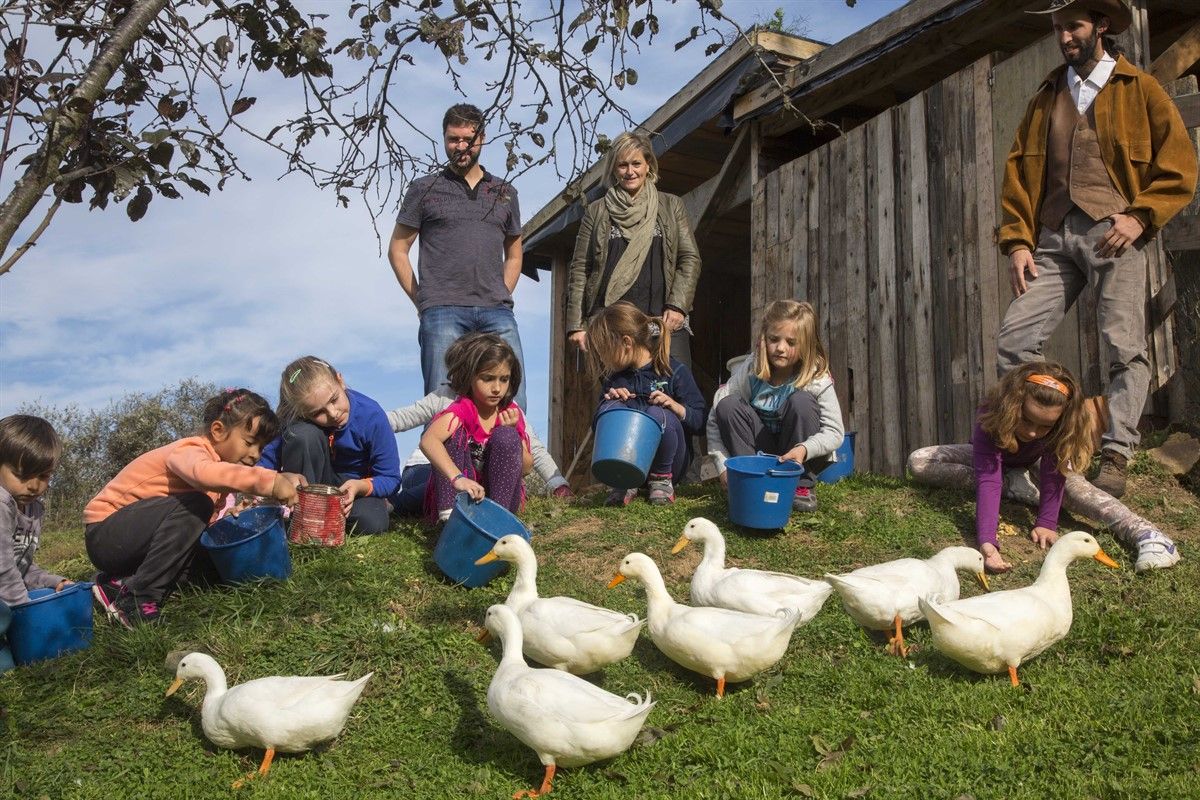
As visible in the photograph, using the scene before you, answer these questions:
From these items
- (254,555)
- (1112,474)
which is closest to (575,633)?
(254,555)

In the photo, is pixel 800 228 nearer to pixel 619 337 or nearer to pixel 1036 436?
pixel 619 337

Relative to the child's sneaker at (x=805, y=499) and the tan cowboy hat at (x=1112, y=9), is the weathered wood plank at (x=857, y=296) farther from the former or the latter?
the tan cowboy hat at (x=1112, y=9)

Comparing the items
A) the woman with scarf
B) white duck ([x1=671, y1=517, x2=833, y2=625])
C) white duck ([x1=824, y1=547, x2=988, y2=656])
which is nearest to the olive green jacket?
the woman with scarf

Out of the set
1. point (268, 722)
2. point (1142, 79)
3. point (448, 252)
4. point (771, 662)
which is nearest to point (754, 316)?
point (448, 252)

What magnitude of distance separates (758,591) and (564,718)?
1209 millimetres

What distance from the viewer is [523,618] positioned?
4258 mm

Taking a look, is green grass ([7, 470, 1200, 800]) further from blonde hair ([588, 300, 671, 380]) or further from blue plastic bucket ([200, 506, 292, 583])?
blonde hair ([588, 300, 671, 380])

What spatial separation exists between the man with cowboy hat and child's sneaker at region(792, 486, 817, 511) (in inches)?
51.6

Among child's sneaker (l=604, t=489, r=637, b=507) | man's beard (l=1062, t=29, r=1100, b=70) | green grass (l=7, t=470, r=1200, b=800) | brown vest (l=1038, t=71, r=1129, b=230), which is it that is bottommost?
green grass (l=7, t=470, r=1200, b=800)

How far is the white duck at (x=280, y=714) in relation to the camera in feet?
12.2

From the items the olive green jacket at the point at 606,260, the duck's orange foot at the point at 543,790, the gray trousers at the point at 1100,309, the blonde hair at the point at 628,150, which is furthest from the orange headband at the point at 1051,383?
the duck's orange foot at the point at 543,790

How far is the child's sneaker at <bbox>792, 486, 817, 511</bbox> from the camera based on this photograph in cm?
597

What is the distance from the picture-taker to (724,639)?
3.92 meters

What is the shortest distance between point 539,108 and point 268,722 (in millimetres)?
2282
